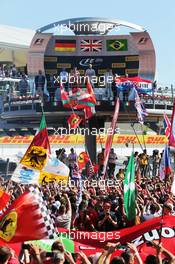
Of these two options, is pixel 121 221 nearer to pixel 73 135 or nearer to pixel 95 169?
pixel 95 169

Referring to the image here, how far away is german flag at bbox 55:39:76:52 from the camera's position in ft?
106

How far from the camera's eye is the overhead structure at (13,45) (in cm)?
5791

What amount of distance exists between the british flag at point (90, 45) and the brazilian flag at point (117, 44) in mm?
368

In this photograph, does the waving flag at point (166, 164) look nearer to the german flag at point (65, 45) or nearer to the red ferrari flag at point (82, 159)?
the red ferrari flag at point (82, 159)

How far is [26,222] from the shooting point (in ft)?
A: 31.0

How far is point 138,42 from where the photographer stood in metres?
31.9

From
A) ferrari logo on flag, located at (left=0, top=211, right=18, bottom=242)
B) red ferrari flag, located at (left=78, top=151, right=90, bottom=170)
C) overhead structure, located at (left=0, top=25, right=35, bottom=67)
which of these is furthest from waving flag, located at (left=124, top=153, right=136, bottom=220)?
overhead structure, located at (left=0, top=25, right=35, bottom=67)

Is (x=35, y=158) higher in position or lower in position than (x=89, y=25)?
lower

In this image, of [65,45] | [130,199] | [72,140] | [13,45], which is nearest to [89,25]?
[65,45]

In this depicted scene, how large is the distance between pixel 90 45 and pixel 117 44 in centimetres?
110

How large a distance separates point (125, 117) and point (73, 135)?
3170 millimetres

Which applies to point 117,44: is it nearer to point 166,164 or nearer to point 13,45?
point 166,164

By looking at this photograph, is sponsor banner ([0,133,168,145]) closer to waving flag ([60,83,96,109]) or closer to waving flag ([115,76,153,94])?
waving flag ([60,83,96,109])

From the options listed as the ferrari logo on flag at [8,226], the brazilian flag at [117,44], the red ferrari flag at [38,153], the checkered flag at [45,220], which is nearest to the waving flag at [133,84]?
the brazilian flag at [117,44]
